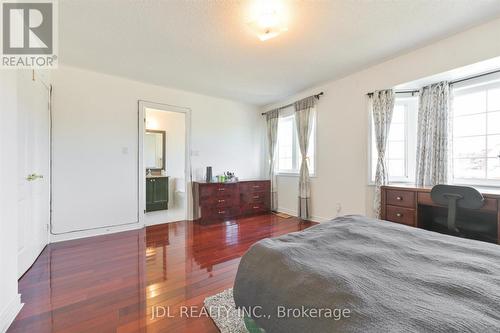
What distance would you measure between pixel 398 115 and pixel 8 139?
4250 millimetres

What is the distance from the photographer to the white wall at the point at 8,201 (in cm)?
147

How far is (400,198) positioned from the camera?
2.71 meters

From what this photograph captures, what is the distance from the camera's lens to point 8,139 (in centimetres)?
154

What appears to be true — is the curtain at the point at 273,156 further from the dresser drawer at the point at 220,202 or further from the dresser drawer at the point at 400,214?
the dresser drawer at the point at 400,214

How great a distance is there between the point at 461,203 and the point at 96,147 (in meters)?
4.57

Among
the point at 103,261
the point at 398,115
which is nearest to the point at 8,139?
the point at 103,261

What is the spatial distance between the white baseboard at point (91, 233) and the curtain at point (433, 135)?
14.1 feet

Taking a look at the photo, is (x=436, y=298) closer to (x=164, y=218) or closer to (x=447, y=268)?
(x=447, y=268)

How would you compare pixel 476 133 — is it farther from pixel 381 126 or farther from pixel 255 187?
pixel 255 187

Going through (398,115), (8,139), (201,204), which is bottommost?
(201,204)

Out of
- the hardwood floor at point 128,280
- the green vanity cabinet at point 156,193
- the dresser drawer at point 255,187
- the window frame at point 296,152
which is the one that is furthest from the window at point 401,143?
the green vanity cabinet at point 156,193

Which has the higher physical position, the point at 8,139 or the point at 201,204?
the point at 8,139

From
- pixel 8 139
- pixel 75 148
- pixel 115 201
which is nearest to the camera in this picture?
pixel 8 139

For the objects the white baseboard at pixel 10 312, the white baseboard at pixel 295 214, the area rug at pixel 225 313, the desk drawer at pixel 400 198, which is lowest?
the area rug at pixel 225 313
